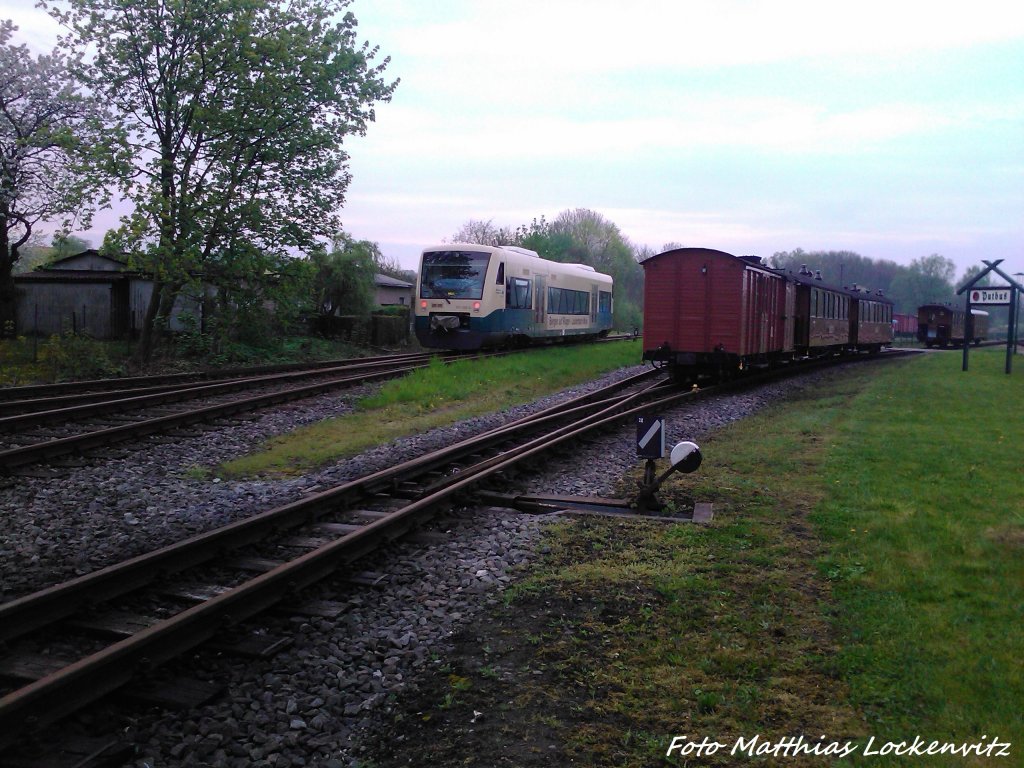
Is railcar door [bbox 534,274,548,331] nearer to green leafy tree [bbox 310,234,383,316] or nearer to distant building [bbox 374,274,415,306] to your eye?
green leafy tree [bbox 310,234,383,316]

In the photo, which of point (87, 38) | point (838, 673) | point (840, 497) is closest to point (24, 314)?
point (87, 38)

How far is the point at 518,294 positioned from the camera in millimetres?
25094

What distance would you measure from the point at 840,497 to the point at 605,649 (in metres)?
4.33

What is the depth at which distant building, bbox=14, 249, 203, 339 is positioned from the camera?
2712cm

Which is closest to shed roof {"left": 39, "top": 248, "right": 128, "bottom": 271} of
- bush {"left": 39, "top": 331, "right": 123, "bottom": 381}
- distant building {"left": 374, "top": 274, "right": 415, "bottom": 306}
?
bush {"left": 39, "top": 331, "right": 123, "bottom": 381}

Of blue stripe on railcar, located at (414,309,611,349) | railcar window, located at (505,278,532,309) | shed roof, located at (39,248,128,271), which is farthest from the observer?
shed roof, located at (39,248,128,271)

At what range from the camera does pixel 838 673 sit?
433cm

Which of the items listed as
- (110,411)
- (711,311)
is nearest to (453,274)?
(711,311)

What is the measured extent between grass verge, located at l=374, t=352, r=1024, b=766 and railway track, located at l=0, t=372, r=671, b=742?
1.36 metres

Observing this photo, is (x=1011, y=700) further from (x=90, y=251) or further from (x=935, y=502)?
(x=90, y=251)

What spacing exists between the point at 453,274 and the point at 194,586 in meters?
18.2

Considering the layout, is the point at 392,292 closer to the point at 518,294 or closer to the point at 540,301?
the point at 540,301

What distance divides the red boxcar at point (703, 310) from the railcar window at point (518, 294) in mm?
5604

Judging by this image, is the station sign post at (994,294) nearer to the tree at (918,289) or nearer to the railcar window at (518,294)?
the railcar window at (518,294)
